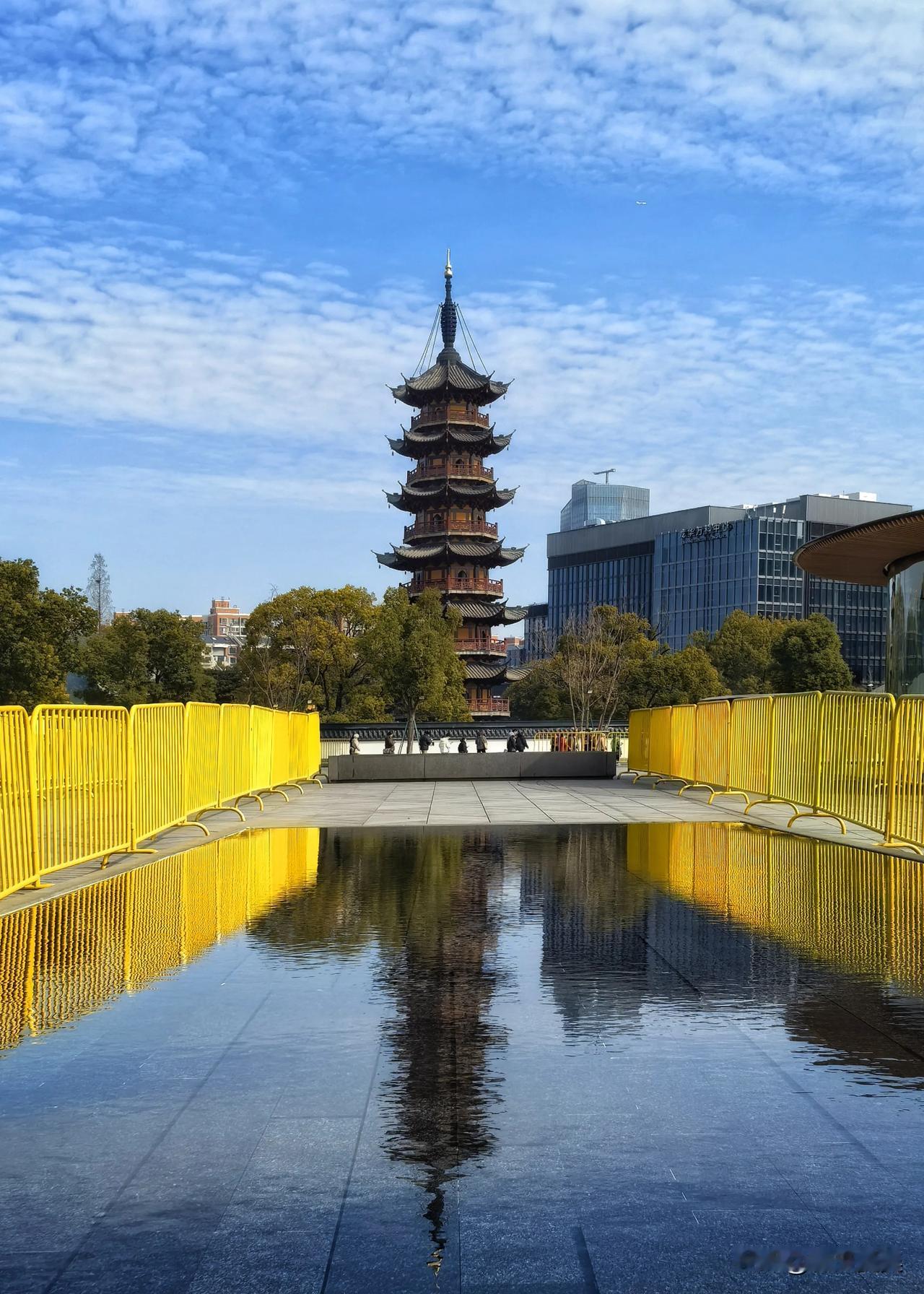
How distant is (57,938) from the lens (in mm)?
7586

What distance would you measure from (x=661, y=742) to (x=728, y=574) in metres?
98.3

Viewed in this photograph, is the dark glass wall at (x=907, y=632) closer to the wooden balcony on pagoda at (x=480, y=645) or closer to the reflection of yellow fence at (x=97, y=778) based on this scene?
the reflection of yellow fence at (x=97, y=778)

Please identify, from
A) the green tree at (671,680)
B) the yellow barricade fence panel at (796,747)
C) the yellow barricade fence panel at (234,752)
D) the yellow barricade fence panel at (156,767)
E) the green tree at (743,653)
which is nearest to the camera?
the yellow barricade fence panel at (156,767)

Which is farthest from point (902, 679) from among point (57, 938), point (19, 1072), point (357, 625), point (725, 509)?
point (725, 509)

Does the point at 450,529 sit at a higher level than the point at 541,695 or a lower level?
higher

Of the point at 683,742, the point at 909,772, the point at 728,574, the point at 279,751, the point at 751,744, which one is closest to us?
the point at 909,772

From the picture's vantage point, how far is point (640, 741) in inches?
1154

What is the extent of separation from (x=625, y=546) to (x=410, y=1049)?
13291cm

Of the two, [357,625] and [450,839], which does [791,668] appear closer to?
[357,625]

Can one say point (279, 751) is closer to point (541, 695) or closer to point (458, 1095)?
point (458, 1095)

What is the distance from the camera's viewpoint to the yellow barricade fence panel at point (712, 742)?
20.3 meters

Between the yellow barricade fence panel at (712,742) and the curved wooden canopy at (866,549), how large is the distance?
632cm

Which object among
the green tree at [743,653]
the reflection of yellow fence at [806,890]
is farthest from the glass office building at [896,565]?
the green tree at [743,653]

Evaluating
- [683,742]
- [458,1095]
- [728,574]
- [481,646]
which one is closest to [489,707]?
[481,646]
